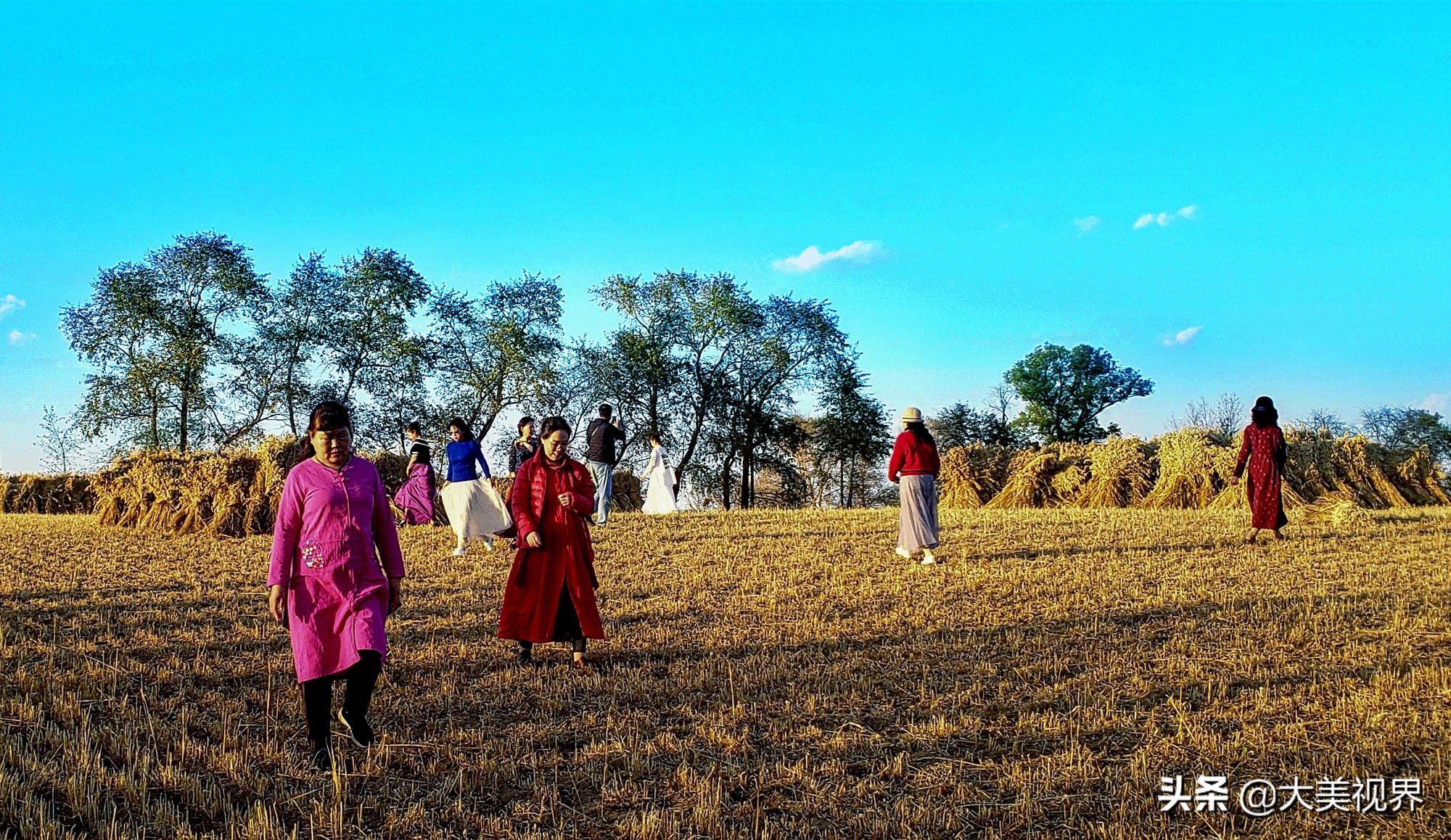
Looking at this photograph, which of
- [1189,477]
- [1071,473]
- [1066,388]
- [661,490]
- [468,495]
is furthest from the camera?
[1066,388]

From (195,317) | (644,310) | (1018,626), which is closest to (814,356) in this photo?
(644,310)

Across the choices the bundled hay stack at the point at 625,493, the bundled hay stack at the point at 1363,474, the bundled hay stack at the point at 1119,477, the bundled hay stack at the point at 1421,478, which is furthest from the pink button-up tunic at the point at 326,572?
the bundled hay stack at the point at 1421,478

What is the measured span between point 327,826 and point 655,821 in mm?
1352

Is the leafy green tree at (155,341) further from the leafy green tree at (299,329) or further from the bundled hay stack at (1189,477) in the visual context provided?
the bundled hay stack at (1189,477)

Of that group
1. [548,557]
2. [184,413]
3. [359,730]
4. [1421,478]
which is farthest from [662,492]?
[184,413]

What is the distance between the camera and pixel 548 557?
7.18m

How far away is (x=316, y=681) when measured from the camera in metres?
4.98

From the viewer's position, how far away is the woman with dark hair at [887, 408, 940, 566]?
40.7ft

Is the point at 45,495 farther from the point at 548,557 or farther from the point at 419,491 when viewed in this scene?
the point at 548,557

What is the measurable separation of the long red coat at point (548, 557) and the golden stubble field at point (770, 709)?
34cm

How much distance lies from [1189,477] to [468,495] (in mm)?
17224

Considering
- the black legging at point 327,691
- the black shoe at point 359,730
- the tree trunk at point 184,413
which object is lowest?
the black shoe at point 359,730

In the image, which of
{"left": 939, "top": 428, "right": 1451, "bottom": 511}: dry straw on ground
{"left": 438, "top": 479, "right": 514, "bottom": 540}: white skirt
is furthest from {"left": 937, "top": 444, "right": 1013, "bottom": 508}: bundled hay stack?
{"left": 438, "top": 479, "right": 514, "bottom": 540}: white skirt

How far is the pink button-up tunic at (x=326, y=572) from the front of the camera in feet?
16.3
